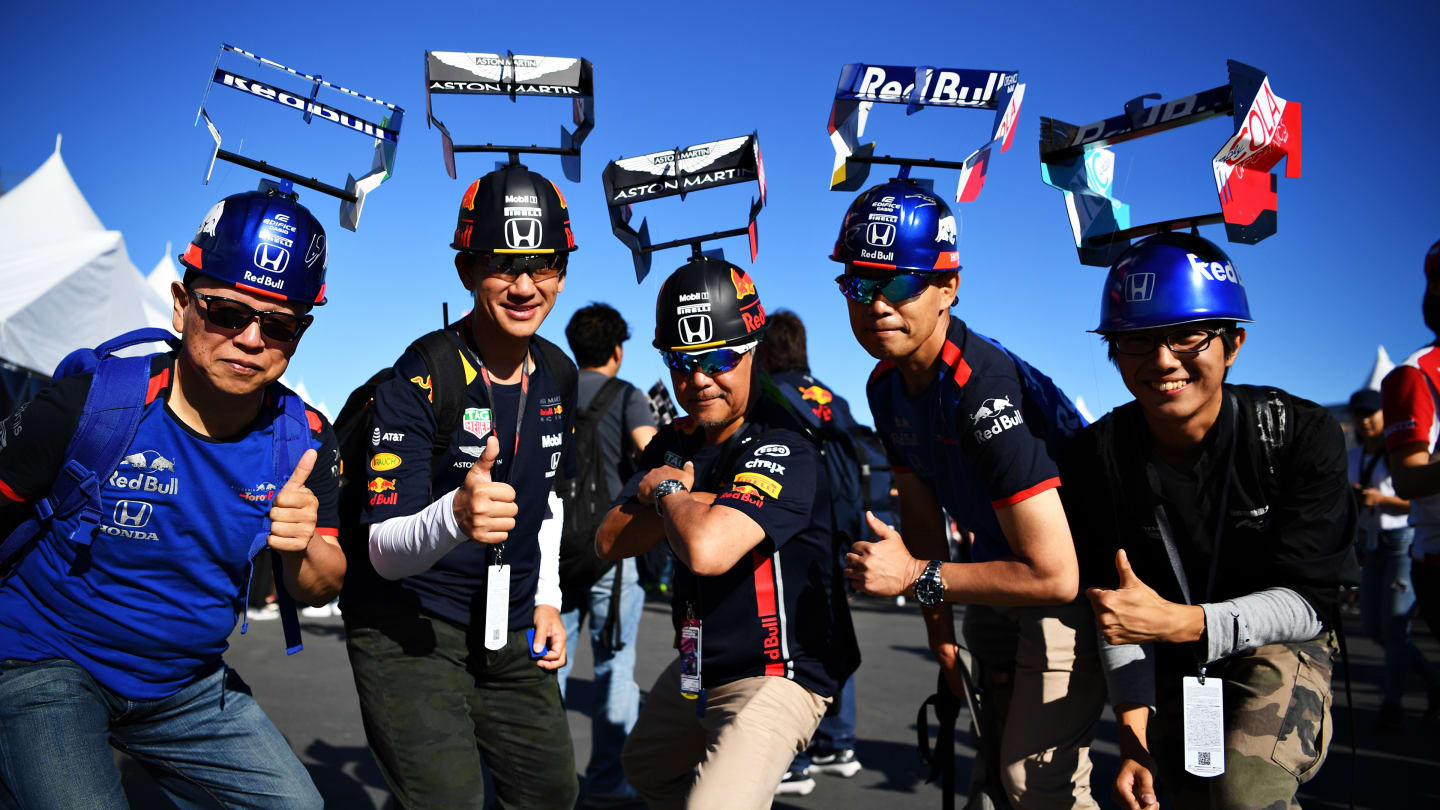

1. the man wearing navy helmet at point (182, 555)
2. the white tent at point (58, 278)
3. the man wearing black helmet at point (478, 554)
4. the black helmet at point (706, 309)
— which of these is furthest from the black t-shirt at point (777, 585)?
the white tent at point (58, 278)

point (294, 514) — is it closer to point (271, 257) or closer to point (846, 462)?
point (271, 257)

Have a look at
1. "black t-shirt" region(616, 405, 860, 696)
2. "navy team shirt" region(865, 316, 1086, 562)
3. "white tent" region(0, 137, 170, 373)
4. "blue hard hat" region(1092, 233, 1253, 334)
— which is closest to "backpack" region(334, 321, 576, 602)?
"black t-shirt" region(616, 405, 860, 696)

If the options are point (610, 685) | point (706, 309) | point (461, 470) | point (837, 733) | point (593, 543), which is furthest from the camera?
point (837, 733)

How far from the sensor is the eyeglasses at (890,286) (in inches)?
135

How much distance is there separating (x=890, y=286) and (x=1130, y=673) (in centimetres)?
155

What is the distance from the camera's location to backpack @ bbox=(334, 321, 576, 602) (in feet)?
11.3

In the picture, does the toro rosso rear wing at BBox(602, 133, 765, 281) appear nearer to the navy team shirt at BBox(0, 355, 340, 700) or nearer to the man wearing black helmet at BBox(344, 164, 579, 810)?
the man wearing black helmet at BBox(344, 164, 579, 810)

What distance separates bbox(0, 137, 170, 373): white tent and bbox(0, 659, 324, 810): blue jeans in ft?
44.9

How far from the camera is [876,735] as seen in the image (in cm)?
738

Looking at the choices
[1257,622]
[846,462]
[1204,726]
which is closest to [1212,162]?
[1257,622]

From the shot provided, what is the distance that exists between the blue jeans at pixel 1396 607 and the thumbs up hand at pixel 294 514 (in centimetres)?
757

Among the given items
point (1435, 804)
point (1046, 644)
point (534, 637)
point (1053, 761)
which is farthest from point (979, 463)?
point (1435, 804)

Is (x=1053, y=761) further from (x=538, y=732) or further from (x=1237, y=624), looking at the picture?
(x=538, y=732)

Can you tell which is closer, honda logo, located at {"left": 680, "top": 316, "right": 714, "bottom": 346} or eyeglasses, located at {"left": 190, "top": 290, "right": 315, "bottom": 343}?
eyeglasses, located at {"left": 190, "top": 290, "right": 315, "bottom": 343}
